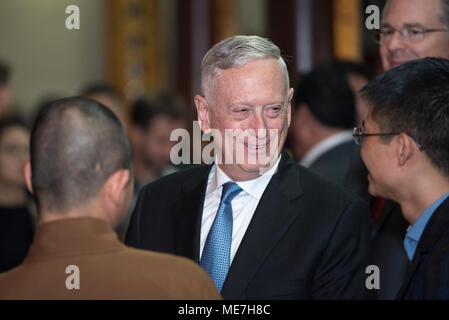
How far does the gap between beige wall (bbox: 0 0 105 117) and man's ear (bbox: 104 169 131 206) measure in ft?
19.7

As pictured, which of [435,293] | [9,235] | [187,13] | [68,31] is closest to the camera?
[435,293]

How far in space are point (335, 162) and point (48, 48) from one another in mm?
5107

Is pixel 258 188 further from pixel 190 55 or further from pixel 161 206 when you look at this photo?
pixel 190 55

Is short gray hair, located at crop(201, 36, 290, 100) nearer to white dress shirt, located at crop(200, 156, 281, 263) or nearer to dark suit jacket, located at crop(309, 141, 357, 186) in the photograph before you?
white dress shirt, located at crop(200, 156, 281, 263)

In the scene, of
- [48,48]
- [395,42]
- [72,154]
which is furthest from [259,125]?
[48,48]

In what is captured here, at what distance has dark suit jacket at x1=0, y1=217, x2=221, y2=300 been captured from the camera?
160cm

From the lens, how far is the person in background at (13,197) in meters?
3.84

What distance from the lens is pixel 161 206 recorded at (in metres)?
2.32

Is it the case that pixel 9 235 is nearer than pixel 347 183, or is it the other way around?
pixel 347 183

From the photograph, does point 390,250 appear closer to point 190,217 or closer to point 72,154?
point 190,217

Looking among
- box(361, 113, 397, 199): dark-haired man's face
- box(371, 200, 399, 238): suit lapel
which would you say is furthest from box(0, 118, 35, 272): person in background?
box(361, 113, 397, 199): dark-haired man's face

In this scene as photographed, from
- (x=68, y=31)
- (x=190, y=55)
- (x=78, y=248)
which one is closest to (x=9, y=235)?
(x=78, y=248)
